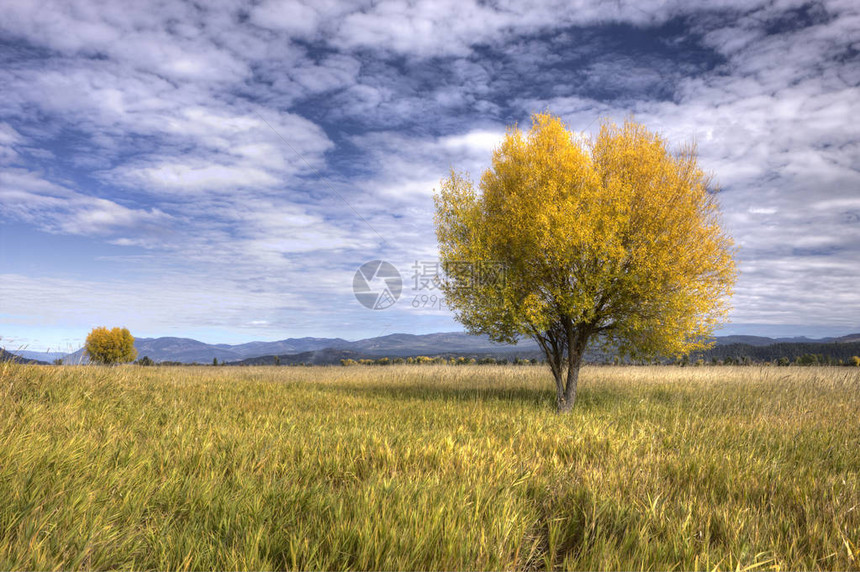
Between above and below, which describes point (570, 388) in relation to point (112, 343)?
below

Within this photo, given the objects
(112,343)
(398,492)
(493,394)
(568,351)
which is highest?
(112,343)

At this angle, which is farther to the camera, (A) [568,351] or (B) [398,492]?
(A) [568,351]

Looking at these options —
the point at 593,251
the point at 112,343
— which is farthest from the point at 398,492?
the point at 112,343

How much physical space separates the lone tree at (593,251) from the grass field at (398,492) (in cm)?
518

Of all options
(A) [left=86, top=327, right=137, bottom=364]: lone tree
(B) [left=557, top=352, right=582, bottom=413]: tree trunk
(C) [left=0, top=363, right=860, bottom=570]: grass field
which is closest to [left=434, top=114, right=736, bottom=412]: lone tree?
(B) [left=557, top=352, right=582, bottom=413]: tree trunk

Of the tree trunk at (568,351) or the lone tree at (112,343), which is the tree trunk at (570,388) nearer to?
the tree trunk at (568,351)

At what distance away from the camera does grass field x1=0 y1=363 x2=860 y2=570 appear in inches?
137

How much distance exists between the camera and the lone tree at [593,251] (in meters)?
14.2

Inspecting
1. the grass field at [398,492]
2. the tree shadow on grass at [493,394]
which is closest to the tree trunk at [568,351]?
the tree shadow on grass at [493,394]

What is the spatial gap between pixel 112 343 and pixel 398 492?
64712mm

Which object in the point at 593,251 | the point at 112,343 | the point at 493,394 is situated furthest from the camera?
the point at 112,343

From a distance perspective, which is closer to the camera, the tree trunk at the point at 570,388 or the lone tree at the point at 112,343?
the tree trunk at the point at 570,388

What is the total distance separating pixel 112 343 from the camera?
182ft

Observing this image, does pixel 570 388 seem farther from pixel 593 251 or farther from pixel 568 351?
pixel 593 251
